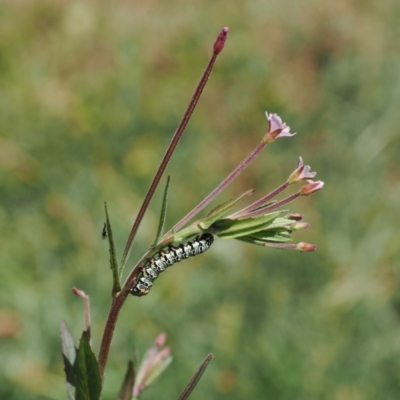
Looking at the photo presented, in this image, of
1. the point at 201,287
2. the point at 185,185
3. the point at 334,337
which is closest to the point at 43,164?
the point at 185,185

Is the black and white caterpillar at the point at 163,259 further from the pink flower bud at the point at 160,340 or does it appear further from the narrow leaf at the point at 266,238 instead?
the pink flower bud at the point at 160,340

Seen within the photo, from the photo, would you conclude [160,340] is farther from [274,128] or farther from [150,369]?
[274,128]

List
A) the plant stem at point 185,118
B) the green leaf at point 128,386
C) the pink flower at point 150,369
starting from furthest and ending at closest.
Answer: the pink flower at point 150,369, the green leaf at point 128,386, the plant stem at point 185,118

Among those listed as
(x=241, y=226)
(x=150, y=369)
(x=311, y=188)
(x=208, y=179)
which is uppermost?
(x=208, y=179)

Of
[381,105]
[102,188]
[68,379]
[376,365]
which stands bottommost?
[68,379]

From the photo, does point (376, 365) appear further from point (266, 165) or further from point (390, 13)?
point (390, 13)

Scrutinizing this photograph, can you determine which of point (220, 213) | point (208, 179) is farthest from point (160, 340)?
point (208, 179)

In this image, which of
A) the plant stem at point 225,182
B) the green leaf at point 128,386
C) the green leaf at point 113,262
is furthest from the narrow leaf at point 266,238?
the green leaf at point 128,386
